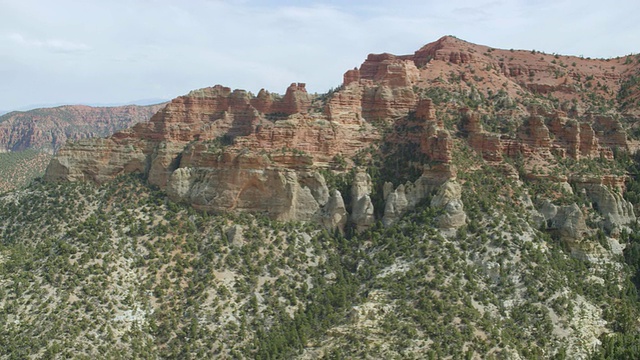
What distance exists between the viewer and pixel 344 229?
217ft

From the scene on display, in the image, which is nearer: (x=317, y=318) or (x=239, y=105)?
(x=317, y=318)

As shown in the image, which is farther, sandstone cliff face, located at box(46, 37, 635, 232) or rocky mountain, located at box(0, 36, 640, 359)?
sandstone cliff face, located at box(46, 37, 635, 232)

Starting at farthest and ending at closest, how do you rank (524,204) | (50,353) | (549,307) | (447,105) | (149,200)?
(447,105) → (149,200) → (524,204) → (549,307) → (50,353)

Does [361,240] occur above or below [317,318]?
above

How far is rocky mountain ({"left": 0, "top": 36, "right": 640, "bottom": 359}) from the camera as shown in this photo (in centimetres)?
5116

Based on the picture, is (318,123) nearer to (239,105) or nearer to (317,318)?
(239,105)

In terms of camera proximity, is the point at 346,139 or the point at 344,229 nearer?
the point at 344,229

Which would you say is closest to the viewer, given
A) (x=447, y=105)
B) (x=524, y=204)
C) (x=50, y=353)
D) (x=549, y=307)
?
(x=50, y=353)

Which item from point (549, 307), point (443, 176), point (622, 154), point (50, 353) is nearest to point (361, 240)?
point (443, 176)

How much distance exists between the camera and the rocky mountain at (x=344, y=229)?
51156 millimetres

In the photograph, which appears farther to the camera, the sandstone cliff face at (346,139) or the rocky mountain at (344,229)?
the sandstone cliff face at (346,139)

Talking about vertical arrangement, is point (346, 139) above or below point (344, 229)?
above

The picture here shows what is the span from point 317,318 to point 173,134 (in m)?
32.4

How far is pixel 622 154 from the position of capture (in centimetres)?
7319
